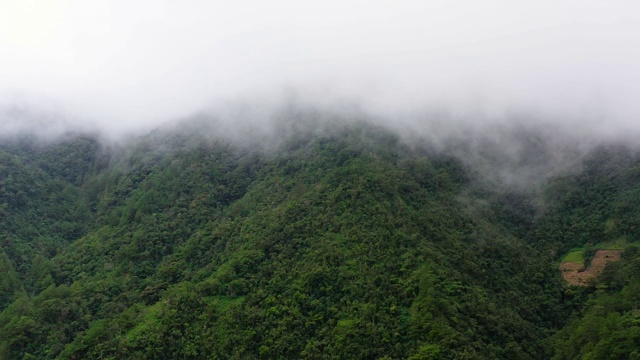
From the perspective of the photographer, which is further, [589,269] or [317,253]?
[589,269]

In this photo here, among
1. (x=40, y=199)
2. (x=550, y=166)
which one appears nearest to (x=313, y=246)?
(x=550, y=166)

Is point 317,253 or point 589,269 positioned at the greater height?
point 317,253

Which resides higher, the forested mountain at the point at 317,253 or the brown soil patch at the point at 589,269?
the forested mountain at the point at 317,253

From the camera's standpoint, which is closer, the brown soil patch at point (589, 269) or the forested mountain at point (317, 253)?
the forested mountain at point (317, 253)

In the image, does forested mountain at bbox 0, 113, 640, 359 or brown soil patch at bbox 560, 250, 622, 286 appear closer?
forested mountain at bbox 0, 113, 640, 359
